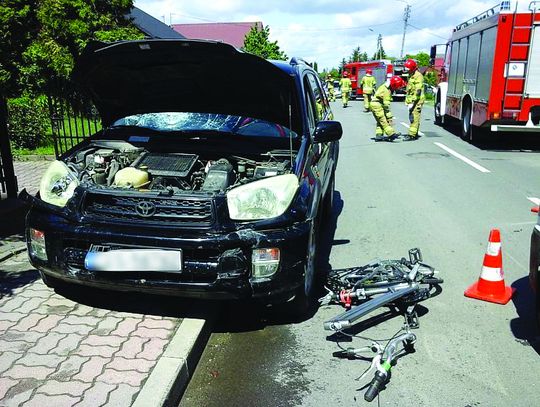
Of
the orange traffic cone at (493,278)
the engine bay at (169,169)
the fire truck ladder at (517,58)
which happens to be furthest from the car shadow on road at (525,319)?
the fire truck ladder at (517,58)

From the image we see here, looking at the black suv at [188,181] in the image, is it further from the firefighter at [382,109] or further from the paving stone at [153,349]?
the firefighter at [382,109]

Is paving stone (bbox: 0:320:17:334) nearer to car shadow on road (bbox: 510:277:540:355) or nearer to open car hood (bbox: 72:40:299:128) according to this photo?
open car hood (bbox: 72:40:299:128)

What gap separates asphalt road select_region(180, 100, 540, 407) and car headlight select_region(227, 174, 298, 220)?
3.09ft

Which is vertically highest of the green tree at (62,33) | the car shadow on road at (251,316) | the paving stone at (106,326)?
the green tree at (62,33)

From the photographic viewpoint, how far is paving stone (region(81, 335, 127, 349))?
317 centimetres

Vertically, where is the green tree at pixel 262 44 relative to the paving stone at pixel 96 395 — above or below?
above

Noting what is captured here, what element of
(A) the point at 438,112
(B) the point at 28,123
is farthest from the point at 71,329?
(A) the point at 438,112

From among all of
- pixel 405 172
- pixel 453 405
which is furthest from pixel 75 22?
pixel 453 405

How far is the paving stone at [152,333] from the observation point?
3.29 metres

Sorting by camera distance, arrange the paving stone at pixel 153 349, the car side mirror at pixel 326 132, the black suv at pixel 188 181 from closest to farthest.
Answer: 1. the paving stone at pixel 153 349
2. the black suv at pixel 188 181
3. the car side mirror at pixel 326 132

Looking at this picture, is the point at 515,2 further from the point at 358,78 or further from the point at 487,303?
the point at 358,78

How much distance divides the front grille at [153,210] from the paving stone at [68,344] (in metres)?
0.79

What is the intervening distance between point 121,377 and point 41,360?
0.55 meters

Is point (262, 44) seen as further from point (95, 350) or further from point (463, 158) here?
point (95, 350)
